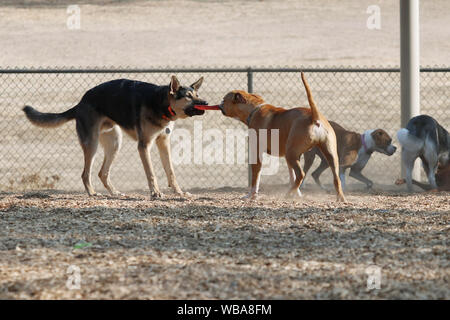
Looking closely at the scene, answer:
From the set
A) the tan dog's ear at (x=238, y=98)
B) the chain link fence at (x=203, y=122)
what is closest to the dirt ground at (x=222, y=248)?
the tan dog's ear at (x=238, y=98)

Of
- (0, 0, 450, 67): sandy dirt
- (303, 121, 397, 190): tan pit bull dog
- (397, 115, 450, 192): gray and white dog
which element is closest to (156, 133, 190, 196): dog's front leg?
(303, 121, 397, 190): tan pit bull dog

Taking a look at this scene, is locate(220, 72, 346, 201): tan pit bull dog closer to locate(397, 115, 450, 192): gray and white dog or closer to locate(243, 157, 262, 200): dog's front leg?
locate(243, 157, 262, 200): dog's front leg

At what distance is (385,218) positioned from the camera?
283 inches

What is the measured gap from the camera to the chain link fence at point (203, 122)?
12.8 metres

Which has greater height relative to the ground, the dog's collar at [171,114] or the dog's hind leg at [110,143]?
the dog's collar at [171,114]

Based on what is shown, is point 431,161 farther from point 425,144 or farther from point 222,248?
point 222,248

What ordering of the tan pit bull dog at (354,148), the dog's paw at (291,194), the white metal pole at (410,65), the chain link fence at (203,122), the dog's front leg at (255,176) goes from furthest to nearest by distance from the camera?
the chain link fence at (203,122) < the white metal pole at (410,65) < the tan pit bull dog at (354,148) < the dog's front leg at (255,176) < the dog's paw at (291,194)

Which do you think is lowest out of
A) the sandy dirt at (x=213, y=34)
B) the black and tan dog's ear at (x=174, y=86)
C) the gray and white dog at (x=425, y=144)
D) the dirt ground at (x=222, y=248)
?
the dirt ground at (x=222, y=248)

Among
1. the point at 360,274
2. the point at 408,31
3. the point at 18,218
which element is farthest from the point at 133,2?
the point at 360,274

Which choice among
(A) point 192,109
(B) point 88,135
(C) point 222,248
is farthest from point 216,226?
(B) point 88,135

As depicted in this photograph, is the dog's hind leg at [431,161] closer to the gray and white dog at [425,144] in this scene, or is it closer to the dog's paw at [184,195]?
the gray and white dog at [425,144]

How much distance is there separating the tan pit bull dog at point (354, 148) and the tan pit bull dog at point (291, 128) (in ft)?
5.00

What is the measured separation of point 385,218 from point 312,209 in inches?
29.2

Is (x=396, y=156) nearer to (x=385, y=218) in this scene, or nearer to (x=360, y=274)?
(x=385, y=218)
